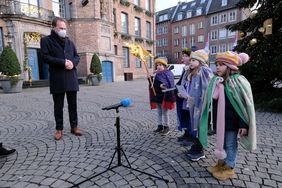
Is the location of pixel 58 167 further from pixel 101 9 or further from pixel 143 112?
pixel 101 9

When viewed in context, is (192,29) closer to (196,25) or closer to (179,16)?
(196,25)

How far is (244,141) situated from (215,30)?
155ft

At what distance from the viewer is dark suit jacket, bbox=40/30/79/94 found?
4141 mm

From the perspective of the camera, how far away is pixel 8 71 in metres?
13.3

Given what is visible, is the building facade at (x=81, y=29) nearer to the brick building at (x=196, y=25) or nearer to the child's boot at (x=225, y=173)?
the child's boot at (x=225, y=173)

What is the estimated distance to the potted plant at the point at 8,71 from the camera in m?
13.2

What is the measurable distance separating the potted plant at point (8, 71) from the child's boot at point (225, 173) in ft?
45.1

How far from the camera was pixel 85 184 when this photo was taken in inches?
108

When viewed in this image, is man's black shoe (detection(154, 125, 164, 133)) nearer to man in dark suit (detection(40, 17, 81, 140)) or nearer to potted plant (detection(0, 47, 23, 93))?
man in dark suit (detection(40, 17, 81, 140))

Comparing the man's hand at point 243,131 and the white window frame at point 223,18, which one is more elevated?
the white window frame at point 223,18

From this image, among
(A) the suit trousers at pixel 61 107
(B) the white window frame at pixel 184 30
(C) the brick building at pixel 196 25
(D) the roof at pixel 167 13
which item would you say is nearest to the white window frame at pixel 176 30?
(C) the brick building at pixel 196 25

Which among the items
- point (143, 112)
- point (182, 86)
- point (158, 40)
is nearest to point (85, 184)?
point (182, 86)

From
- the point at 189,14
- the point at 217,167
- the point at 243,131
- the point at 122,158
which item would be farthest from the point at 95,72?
the point at 189,14

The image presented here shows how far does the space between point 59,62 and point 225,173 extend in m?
3.34
